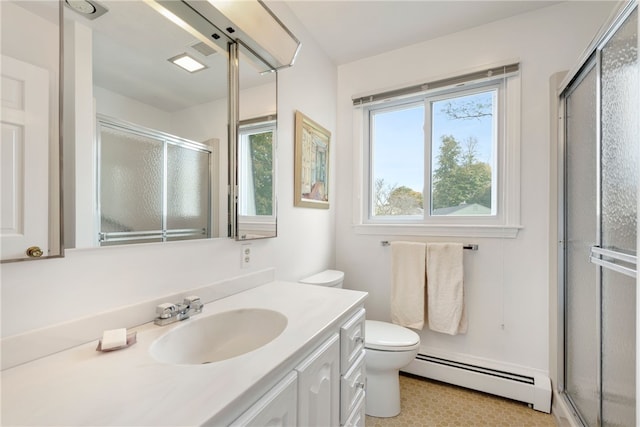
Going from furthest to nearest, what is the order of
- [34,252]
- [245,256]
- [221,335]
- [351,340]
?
[245,256] → [351,340] → [221,335] → [34,252]

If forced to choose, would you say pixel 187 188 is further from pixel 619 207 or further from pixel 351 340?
pixel 619 207

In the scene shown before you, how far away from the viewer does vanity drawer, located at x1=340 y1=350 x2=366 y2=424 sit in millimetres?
1025

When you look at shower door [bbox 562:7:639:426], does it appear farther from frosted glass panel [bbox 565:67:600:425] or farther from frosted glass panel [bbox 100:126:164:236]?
frosted glass panel [bbox 100:126:164:236]

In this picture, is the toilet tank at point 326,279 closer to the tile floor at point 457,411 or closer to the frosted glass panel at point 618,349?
the tile floor at point 457,411

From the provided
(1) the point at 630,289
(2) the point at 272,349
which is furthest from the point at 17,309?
(1) the point at 630,289

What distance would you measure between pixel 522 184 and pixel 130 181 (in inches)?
80.9

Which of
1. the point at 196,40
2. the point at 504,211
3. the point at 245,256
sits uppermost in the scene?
the point at 196,40

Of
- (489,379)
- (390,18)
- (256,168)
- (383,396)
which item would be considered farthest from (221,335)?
(390,18)

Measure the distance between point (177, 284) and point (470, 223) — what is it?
1.81 metres

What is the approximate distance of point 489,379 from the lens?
1.72 meters

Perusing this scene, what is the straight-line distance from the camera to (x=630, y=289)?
38.8 inches

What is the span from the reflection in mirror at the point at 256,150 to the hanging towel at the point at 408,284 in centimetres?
97

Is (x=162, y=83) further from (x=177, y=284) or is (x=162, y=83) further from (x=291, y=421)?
(x=291, y=421)

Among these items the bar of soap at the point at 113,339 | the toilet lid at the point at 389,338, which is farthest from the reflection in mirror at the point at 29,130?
the toilet lid at the point at 389,338
